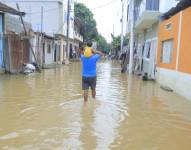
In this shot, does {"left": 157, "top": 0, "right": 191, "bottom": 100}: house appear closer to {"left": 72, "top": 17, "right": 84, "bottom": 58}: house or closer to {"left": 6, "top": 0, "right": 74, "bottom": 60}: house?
{"left": 6, "top": 0, "right": 74, "bottom": 60}: house

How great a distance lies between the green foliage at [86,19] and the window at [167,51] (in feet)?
162

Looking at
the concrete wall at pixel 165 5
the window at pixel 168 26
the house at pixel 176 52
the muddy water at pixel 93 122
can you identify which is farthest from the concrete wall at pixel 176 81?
the concrete wall at pixel 165 5

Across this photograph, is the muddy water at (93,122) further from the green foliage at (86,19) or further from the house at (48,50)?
the green foliage at (86,19)

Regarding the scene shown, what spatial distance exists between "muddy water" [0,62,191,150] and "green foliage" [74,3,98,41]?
5637 cm

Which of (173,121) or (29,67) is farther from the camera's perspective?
(29,67)

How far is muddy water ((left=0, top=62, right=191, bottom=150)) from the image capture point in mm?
5883

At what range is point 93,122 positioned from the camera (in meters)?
7.53

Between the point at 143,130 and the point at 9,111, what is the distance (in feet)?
11.5

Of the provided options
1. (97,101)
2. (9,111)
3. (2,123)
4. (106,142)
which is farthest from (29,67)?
(106,142)

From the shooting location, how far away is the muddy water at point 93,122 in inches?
232

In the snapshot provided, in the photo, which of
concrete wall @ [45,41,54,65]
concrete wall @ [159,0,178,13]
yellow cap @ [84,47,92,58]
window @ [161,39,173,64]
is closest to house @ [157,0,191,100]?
window @ [161,39,173,64]

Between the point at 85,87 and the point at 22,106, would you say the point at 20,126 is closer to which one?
the point at 22,106

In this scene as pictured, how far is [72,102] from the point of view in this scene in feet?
33.6

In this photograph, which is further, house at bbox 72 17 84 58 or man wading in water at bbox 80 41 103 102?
house at bbox 72 17 84 58
